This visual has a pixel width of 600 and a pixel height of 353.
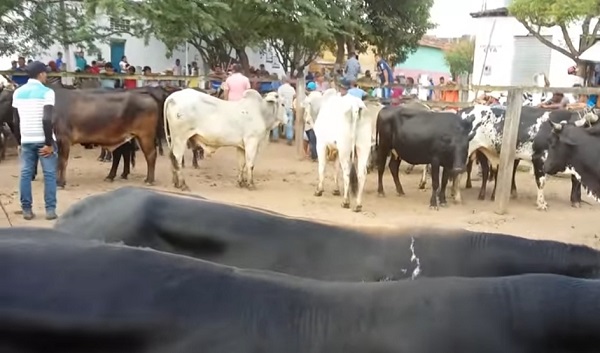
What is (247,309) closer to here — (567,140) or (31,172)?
(31,172)

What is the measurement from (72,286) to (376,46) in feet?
91.1

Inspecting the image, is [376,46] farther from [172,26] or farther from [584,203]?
[584,203]

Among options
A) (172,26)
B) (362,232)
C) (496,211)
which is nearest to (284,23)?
(172,26)

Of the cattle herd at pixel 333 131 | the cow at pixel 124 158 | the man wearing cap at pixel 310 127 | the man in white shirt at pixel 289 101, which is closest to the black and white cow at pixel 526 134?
the cattle herd at pixel 333 131

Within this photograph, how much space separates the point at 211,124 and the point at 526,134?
4957 mm

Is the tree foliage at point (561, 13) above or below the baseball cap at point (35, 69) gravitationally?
above

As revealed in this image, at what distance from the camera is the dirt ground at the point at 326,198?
32.5ft

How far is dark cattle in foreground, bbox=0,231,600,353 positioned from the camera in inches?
89.3

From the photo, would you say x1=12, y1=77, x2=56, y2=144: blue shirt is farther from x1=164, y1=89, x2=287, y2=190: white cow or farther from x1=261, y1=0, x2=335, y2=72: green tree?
x1=261, y1=0, x2=335, y2=72: green tree

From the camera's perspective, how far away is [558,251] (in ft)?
12.1

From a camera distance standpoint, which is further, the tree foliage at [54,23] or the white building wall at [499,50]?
the white building wall at [499,50]

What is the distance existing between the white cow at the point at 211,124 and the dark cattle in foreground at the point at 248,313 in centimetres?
945

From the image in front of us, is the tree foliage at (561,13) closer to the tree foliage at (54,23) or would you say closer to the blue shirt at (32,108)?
the tree foliage at (54,23)

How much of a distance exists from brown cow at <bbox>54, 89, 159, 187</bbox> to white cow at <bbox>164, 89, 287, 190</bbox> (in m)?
0.36
